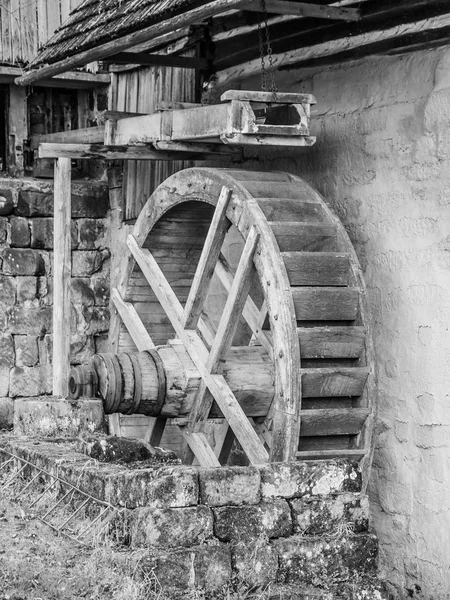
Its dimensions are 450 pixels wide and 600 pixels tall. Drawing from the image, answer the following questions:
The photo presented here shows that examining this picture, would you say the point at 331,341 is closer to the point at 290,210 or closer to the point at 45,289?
the point at 290,210

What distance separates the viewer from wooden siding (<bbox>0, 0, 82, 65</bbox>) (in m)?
8.25

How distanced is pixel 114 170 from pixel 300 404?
3415mm

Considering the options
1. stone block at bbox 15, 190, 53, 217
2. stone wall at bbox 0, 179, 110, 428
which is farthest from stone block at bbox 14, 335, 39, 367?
stone block at bbox 15, 190, 53, 217

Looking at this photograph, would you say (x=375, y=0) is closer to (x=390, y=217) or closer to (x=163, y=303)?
(x=390, y=217)

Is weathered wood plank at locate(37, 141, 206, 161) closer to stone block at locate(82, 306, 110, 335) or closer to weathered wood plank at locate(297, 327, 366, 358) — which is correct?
weathered wood plank at locate(297, 327, 366, 358)

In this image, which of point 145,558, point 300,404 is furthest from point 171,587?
point 300,404

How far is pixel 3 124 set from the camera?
28.3ft

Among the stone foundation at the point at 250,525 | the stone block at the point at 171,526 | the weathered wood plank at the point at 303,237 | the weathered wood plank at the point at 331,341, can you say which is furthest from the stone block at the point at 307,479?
the weathered wood plank at the point at 303,237

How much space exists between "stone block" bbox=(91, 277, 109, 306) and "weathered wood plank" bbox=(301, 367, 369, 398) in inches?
127

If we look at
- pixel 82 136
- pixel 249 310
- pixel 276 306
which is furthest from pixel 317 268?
pixel 82 136

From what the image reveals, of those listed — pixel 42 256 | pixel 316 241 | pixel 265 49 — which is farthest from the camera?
pixel 42 256

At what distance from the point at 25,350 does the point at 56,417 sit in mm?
2362

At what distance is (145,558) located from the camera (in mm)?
4066

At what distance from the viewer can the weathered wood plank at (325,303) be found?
5762 millimetres
